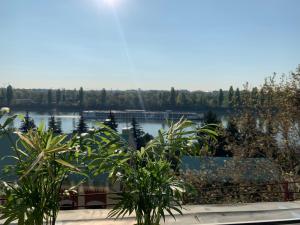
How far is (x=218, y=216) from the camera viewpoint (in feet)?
26.2

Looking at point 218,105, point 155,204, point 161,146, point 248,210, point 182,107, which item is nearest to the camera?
point 155,204

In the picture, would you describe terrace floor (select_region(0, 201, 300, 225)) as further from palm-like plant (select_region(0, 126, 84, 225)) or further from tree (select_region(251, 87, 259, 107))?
tree (select_region(251, 87, 259, 107))

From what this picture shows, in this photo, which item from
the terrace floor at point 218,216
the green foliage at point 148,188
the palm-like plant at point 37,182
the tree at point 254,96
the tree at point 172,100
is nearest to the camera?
the palm-like plant at point 37,182

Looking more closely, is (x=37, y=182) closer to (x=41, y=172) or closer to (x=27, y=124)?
(x=41, y=172)

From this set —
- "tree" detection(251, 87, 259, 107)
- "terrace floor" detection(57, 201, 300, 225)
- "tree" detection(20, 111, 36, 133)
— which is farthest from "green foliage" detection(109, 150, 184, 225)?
"tree" detection(251, 87, 259, 107)

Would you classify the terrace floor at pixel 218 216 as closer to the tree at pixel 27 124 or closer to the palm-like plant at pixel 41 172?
the tree at pixel 27 124

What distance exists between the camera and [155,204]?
5.10m

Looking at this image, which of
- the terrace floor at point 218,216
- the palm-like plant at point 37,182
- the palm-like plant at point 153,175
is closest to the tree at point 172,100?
the terrace floor at point 218,216

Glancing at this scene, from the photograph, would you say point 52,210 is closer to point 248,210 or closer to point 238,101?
point 248,210

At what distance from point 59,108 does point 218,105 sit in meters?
83.1

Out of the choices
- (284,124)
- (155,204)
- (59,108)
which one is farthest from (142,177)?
(59,108)

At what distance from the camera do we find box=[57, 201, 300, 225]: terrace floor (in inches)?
298

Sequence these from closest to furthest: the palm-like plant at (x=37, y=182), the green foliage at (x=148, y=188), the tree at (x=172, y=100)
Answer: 1. the palm-like plant at (x=37, y=182)
2. the green foliage at (x=148, y=188)
3. the tree at (x=172, y=100)

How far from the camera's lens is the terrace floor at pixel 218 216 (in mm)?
7578
